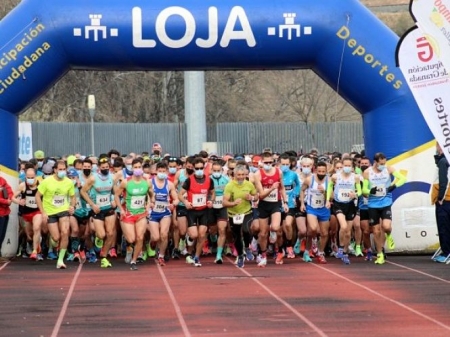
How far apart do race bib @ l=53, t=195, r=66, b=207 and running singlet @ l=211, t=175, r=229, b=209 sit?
2354 mm

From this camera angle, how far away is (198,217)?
18625 millimetres

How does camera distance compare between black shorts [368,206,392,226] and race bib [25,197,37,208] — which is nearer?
black shorts [368,206,392,226]

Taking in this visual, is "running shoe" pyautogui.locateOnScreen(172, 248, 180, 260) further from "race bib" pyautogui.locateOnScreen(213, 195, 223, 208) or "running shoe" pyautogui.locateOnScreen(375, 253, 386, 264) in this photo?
"running shoe" pyautogui.locateOnScreen(375, 253, 386, 264)

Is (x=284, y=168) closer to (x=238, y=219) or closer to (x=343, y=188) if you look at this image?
(x=343, y=188)

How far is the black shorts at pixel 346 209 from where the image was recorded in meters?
18.9

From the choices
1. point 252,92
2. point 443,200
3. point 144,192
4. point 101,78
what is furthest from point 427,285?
point 252,92

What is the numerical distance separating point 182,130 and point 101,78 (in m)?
13.5

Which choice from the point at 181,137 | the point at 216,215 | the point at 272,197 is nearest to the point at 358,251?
the point at 272,197

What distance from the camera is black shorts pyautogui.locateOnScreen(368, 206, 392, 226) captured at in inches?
717

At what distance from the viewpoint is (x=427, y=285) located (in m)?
15.2

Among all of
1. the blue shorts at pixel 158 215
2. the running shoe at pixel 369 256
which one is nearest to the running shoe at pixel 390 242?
the running shoe at pixel 369 256

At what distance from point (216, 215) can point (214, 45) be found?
266 cm

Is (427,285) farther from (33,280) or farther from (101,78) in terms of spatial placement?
(101,78)

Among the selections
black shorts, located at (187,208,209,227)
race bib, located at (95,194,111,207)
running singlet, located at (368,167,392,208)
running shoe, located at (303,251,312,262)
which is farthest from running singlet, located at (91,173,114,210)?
running singlet, located at (368,167,392,208)
